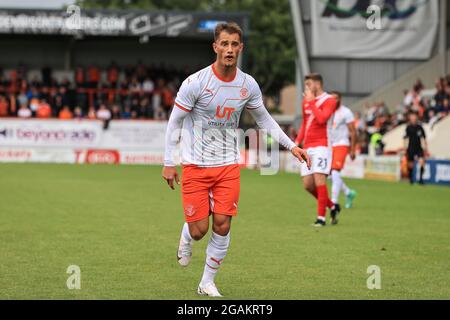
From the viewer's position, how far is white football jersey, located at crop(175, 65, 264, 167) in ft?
28.7

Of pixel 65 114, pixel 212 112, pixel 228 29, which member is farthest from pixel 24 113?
pixel 228 29

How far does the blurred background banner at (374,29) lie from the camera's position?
1759 inches

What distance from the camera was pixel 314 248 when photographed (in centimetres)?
1267

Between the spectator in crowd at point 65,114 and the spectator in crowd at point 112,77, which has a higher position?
the spectator in crowd at point 112,77

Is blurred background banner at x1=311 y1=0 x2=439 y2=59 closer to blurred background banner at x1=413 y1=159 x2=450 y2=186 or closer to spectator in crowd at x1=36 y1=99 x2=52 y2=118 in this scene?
spectator in crowd at x1=36 y1=99 x2=52 y2=118

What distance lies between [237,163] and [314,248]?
12.5 feet

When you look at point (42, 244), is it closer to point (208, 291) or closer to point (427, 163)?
point (208, 291)

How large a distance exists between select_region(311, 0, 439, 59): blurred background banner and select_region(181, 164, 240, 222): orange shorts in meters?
35.9

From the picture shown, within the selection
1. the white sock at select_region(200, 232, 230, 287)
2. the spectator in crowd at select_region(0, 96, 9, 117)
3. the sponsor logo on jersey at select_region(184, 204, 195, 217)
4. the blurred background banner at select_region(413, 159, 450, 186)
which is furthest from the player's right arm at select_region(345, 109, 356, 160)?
the spectator in crowd at select_region(0, 96, 9, 117)

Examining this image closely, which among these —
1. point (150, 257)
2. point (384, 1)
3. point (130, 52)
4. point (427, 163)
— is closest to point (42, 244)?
point (150, 257)

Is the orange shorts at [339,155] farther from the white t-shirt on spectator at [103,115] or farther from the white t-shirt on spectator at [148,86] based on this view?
the white t-shirt on spectator at [148,86]

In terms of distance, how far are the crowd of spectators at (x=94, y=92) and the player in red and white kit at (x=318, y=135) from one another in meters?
28.5

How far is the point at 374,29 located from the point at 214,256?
37.2 meters

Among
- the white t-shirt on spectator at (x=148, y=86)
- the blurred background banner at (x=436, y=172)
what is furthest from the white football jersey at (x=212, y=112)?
the white t-shirt on spectator at (x=148, y=86)
